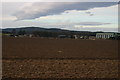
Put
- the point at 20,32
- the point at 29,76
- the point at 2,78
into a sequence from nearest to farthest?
the point at 2,78 → the point at 29,76 → the point at 20,32

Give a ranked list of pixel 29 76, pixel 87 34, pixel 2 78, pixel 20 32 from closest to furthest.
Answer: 1. pixel 2 78
2. pixel 29 76
3. pixel 87 34
4. pixel 20 32

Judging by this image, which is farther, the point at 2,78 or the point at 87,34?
the point at 87,34

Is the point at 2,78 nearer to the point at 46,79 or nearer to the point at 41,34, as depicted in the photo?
the point at 46,79

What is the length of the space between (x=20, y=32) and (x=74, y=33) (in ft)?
133

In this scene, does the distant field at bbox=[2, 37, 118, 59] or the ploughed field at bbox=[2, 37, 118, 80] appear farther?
Answer: the distant field at bbox=[2, 37, 118, 59]

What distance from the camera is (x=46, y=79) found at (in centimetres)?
959

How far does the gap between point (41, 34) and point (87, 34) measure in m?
33.2

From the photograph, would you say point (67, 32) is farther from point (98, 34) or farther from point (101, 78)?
point (101, 78)

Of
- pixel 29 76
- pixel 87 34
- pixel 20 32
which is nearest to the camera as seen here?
pixel 29 76

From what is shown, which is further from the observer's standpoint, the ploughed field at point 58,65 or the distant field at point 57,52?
the distant field at point 57,52

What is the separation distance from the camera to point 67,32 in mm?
175625

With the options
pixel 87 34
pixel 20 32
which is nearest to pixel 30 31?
pixel 20 32

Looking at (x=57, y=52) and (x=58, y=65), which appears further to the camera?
(x=57, y=52)

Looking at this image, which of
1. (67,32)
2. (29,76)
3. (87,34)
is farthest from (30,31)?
(29,76)
